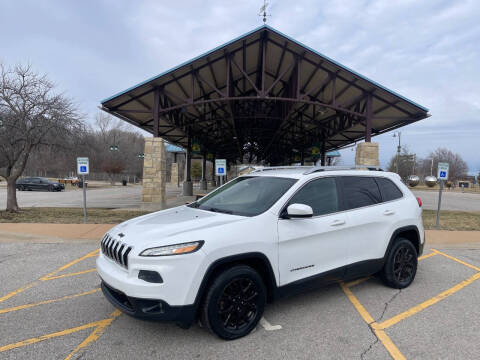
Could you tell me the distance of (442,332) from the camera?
121 inches

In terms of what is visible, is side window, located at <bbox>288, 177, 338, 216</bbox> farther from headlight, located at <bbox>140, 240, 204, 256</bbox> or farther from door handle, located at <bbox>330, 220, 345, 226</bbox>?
headlight, located at <bbox>140, 240, 204, 256</bbox>

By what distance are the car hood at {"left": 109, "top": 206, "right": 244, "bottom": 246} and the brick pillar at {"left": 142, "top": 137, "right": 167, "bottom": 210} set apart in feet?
32.3

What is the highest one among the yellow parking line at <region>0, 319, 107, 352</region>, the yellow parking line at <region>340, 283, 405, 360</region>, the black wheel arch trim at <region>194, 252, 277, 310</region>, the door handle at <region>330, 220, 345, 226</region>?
the door handle at <region>330, 220, 345, 226</region>

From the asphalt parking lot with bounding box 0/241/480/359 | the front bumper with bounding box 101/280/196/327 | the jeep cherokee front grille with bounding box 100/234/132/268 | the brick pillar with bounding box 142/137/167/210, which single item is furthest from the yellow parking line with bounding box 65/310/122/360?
the brick pillar with bounding box 142/137/167/210

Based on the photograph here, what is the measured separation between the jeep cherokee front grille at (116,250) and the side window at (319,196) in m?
1.80

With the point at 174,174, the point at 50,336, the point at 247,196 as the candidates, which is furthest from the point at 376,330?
the point at 174,174

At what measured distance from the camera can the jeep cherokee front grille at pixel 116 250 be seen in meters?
2.75

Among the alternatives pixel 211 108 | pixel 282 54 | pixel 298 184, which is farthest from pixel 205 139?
pixel 298 184

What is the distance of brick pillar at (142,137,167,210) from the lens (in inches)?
511

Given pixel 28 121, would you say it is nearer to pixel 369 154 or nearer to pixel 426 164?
pixel 369 154

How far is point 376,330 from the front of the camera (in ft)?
10.1

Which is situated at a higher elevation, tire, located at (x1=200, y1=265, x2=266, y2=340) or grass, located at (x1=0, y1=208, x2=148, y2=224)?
tire, located at (x1=200, y1=265, x2=266, y2=340)

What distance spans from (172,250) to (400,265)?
3439 millimetres

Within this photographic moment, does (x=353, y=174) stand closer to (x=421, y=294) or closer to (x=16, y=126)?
(x=421, y=294)
